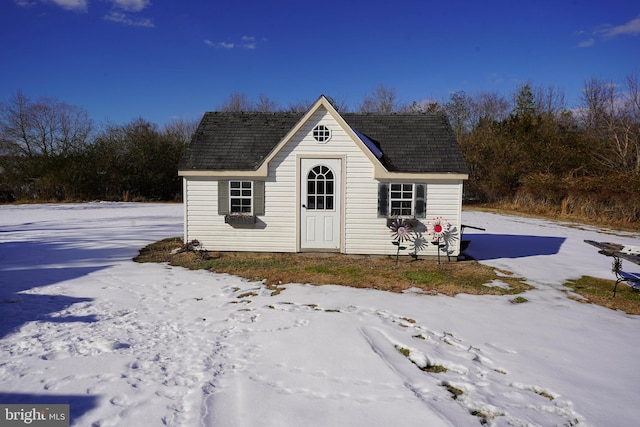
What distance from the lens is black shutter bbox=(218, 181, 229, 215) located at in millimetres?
9875

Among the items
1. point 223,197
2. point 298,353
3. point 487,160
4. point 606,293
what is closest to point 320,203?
point 223,197

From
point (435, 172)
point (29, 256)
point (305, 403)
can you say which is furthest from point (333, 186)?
point (29, 256)

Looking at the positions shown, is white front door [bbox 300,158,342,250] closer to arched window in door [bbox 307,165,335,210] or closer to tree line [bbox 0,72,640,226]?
arched window in door [bbox 307,165,335,210]

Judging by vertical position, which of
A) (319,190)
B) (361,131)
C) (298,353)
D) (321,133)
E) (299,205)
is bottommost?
(298,353)

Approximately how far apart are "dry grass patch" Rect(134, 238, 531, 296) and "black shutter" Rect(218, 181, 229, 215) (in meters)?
1.20

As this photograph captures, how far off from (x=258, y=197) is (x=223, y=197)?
0.94 m

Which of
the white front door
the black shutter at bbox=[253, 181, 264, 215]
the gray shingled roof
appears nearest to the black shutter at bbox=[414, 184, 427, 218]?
the gray shingled roof

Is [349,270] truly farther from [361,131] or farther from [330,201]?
[361,131]

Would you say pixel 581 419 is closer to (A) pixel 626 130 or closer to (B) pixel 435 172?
(B) pixel 435 172

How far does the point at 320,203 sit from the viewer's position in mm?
9883

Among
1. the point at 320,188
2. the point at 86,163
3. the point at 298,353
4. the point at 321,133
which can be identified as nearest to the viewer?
the point at 298,353

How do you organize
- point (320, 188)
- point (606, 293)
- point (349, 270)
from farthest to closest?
point (320, 188) → point (349, 270) → point (606, 293)

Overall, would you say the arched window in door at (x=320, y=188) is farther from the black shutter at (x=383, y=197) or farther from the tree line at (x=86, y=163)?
the tree line at (x=86, y=163)

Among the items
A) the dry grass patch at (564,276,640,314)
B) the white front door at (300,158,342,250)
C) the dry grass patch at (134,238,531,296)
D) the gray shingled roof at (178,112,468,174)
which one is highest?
the gray shingled roof at (178,112,468,174)
